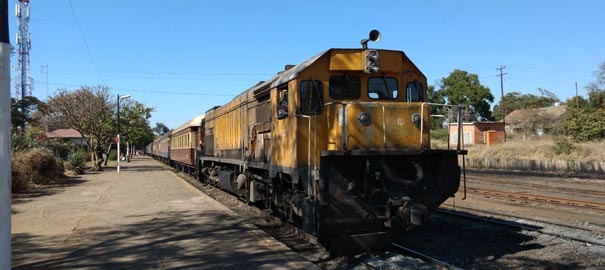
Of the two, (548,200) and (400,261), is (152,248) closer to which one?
(400,261)

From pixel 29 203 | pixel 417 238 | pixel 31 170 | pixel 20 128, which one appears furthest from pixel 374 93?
pixel 20 128

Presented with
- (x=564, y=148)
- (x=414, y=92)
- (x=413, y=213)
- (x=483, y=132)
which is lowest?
(x=413, y=213)

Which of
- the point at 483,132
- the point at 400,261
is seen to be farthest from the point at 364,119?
the point at 483,132

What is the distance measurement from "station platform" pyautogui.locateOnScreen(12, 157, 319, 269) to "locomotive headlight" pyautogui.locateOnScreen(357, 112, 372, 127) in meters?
2.21

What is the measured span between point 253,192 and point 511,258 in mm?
5871

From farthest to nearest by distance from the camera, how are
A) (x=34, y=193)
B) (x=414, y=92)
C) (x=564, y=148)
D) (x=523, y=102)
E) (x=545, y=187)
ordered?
1. (x=523, y=102)
2. (x=564, y=148)
3. (x=545, y=187)
4. (x=34, y=193)
5. (x=414, y=92)

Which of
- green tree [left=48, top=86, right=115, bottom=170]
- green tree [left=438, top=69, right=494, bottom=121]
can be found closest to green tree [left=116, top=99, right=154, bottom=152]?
green tree [left=48, top=86, right=115, bottom=170]

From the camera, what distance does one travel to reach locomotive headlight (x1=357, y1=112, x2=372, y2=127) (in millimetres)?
7152

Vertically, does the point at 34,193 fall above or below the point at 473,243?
above

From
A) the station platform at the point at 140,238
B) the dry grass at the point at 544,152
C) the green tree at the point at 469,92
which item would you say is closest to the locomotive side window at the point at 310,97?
the station platform at the point at 140,238

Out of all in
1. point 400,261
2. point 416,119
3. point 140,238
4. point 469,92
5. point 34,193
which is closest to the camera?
point 400,261

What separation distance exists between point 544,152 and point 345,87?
28.4m

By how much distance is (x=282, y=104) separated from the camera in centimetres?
834

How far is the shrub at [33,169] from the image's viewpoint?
54.9 feet
